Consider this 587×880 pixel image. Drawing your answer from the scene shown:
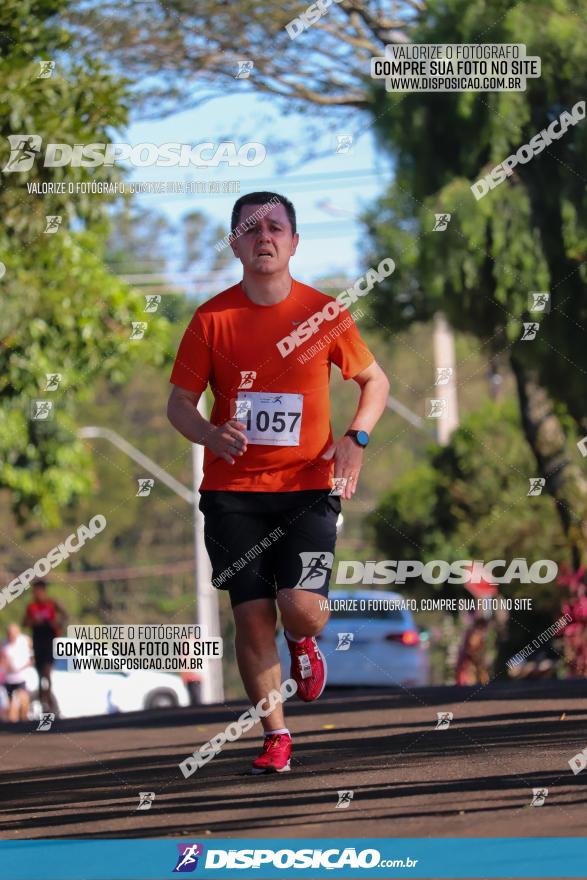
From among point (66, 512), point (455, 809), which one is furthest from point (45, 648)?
point (66, 512)

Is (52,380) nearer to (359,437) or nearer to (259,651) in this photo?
(259,651)

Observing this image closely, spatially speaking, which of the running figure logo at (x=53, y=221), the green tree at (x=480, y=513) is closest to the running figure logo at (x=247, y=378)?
the running figure logo at (x=53, y=221)

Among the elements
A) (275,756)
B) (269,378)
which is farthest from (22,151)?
(275,756)

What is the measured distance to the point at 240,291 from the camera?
5777mm

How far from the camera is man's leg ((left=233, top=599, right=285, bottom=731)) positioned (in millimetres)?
5707

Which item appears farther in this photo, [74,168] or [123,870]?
[74,168]

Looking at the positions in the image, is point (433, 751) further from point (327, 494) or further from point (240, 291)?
point (240, 291)

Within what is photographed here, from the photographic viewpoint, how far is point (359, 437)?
5.60 m

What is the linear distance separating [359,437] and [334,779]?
1.15m

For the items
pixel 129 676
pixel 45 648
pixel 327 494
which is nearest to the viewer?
pixel 327 494

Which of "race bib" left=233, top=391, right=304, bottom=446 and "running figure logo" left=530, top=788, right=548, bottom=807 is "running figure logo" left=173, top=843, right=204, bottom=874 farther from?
"race bib" left=233, top=391, right=304, bottom=446

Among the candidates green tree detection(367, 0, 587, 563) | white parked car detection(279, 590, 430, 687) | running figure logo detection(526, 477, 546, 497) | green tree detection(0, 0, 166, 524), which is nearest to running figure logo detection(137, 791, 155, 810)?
green tree detection(0, 0, 166, 524)

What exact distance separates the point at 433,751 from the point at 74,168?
6241 mm

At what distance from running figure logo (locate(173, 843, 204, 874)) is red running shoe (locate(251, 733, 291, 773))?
1.21 m
